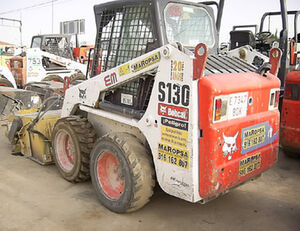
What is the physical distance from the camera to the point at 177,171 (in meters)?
2.99

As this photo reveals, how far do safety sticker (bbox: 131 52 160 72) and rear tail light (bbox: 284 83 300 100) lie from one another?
259cm

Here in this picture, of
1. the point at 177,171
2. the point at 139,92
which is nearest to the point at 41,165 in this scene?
the point at 139,92

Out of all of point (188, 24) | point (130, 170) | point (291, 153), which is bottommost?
point (291, 153)

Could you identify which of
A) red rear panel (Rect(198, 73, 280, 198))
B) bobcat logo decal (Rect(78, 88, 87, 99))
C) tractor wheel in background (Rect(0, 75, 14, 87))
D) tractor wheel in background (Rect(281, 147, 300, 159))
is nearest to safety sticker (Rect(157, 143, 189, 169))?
red rear panel (Rect(198, 73, 280, 198))

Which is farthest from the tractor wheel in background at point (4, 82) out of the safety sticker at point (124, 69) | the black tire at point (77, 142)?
the safety sticker at point (124, 69)

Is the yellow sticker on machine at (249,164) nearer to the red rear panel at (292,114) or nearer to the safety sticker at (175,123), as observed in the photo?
the safety sticker at (175,123)

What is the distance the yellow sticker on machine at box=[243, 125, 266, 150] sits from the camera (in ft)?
10.5

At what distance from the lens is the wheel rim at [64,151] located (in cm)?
445

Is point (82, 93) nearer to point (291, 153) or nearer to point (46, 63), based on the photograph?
point (291, 153)

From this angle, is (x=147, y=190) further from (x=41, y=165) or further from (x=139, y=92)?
(x=41, y=165)

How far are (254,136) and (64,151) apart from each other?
251cm

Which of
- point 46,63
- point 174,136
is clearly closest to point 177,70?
point 174,136

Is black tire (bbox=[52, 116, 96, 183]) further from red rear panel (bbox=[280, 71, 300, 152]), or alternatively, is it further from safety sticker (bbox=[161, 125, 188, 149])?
red rear panel (bbox=[280, 71, 300, 152])

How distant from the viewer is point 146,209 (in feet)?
11.9
